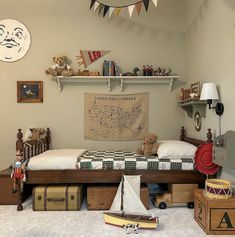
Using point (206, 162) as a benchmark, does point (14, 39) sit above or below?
above

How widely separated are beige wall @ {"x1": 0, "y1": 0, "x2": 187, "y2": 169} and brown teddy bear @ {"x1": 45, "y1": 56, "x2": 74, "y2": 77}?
0.16 meters

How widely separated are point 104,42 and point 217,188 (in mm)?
2731

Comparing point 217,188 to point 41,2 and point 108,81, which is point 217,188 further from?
point 41,2

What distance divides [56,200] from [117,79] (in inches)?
79.3

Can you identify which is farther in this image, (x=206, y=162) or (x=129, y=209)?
(x=206, y=162)

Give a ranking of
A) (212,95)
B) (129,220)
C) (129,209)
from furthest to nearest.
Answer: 1. (212,95)
2. (129,209)
3. (129,220)

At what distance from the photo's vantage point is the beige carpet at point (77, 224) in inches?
87.8

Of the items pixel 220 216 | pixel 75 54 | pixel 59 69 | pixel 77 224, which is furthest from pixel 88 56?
pixel 220 216

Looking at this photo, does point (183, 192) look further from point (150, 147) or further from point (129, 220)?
point (129, 220)

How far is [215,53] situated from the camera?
2879 millimetres

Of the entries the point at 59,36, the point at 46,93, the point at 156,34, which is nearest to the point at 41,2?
the point at 59,36

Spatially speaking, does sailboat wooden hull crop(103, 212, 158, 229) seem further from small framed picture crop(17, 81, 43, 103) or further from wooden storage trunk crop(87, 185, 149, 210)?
small framed picture crop(17, 81, 43, 103)

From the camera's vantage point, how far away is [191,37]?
3748 mm

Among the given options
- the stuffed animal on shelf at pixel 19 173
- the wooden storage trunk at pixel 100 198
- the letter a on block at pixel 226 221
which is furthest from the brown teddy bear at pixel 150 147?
the stuffed animal on shelf at pixel 19 173
